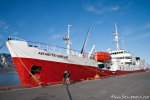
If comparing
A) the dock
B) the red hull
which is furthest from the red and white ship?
the dock

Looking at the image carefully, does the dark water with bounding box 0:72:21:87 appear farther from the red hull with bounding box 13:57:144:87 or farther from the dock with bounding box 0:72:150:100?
the dock with bounding box 0:72:150:100

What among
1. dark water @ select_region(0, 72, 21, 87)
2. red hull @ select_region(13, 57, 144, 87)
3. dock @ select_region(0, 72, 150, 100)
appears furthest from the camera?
dark water @ select_region(0, 72, 21, 87)

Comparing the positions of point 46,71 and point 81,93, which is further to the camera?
point 46,71

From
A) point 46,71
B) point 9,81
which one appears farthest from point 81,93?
point 9,81

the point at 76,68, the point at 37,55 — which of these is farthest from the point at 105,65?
the point at 37,55

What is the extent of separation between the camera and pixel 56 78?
13.8 metres

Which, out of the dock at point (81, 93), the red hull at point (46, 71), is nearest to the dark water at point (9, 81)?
the red hull at point (46, 71)

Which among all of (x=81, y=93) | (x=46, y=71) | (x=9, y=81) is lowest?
(x=9, y=81)

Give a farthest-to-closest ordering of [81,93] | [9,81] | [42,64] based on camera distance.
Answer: [9,81] → [42,64] → [81,93]

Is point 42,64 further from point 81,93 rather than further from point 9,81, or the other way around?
point 9,81

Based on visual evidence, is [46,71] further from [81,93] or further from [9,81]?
[9,81]

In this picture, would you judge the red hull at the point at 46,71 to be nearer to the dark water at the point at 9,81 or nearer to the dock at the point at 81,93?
the dock at the point at 81,93

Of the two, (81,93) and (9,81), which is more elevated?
(81,93)

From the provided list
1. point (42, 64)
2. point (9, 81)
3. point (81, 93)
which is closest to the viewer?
point (81, 93)
